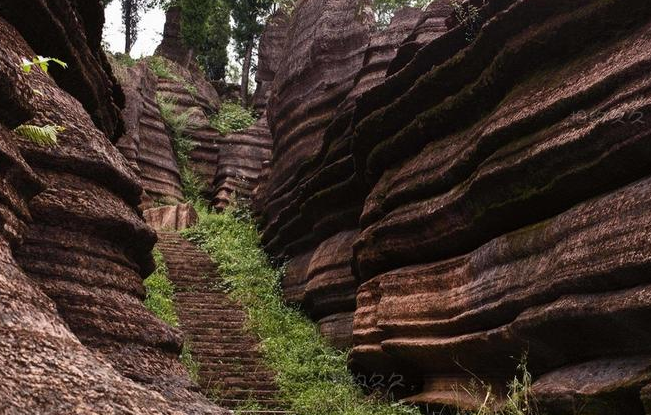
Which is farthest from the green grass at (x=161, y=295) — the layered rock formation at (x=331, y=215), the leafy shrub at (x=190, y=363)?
the layered rock formation at (x=331, y=215)

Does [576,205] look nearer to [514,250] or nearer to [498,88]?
[514,250]

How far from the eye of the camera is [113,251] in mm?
6691

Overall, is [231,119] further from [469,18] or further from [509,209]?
[509,209]

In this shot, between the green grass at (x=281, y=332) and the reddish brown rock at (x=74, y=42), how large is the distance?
4835mm

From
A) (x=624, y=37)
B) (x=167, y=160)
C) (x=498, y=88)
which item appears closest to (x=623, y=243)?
(x=624, y=37)

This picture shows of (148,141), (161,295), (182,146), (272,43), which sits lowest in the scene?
(161,295)

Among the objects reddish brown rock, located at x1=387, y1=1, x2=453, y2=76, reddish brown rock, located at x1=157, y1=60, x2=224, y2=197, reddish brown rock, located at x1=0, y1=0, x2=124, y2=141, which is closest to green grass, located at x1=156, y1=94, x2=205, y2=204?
reddish brown rock, located at x1=157, y1=60, x2=224, y2=197

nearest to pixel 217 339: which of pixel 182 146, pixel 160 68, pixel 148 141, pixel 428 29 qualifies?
pixel 428 29

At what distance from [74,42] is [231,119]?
2333cm

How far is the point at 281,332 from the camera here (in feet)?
44.7

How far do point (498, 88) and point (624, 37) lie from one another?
184cm

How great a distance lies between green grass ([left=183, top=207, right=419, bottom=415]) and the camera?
1004 cm

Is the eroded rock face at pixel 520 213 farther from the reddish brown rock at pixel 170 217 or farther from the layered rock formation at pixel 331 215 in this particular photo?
the reddish brown rock at pixel 170 217

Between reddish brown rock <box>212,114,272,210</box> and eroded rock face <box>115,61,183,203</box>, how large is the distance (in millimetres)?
Answer: 1541
